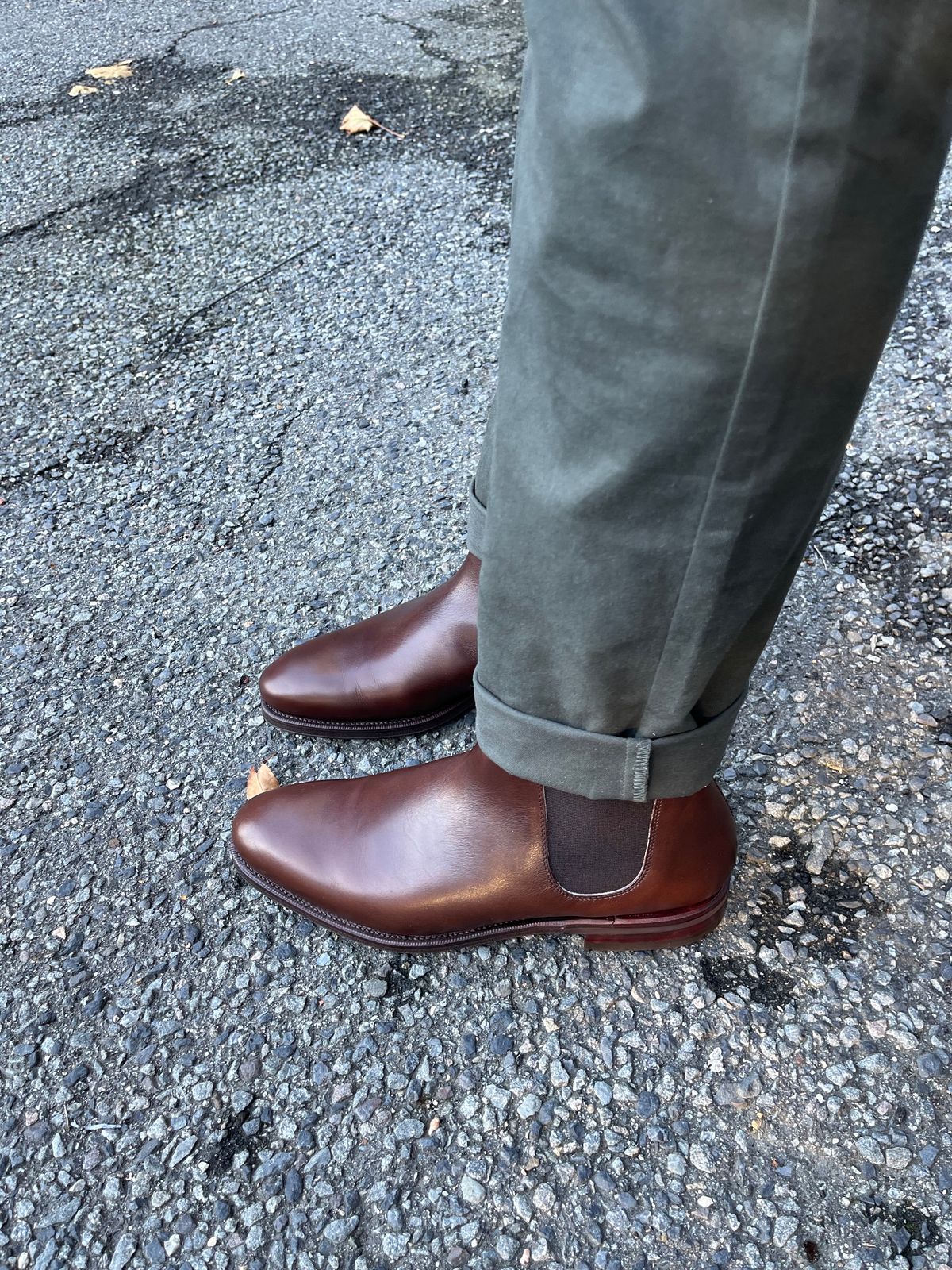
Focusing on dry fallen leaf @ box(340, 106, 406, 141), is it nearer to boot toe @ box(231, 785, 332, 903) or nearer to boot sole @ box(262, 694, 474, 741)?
boot sole @ box(262, 694, 474, 741)

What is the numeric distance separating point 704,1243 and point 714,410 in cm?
67

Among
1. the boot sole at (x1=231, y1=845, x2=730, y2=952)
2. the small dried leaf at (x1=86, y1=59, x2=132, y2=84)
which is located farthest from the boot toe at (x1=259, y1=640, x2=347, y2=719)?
the small dried leaf at (x1=86, y1=59, x2=132, y2=84)

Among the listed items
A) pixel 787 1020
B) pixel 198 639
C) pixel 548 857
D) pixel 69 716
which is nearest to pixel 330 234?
pixel 198 639

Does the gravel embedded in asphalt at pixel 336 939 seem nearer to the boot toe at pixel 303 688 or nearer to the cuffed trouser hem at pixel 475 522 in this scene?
the boot toe at pixel 303 688

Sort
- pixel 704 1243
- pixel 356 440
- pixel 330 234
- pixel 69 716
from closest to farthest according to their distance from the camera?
pixel 704 1243 → pixel 69 716 → pixel 356 440 → pixel 330 234

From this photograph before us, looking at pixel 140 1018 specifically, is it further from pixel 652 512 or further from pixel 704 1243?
pixel 652 512

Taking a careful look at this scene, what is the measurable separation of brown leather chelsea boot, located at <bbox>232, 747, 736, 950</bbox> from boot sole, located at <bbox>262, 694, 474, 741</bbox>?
18 centimetres

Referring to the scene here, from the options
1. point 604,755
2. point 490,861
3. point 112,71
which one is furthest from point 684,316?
point 112,71

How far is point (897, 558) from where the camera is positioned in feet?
4.66

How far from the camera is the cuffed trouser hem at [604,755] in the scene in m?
0.80

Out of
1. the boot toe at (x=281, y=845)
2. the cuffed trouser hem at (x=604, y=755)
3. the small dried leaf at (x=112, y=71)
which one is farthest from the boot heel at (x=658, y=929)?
the small dried leaf at (x=112, y=71)

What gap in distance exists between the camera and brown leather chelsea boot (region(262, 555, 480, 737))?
118cm

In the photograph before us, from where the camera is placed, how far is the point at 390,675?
118cm

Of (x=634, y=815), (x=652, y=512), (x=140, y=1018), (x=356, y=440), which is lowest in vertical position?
(x=140, y=1018)
